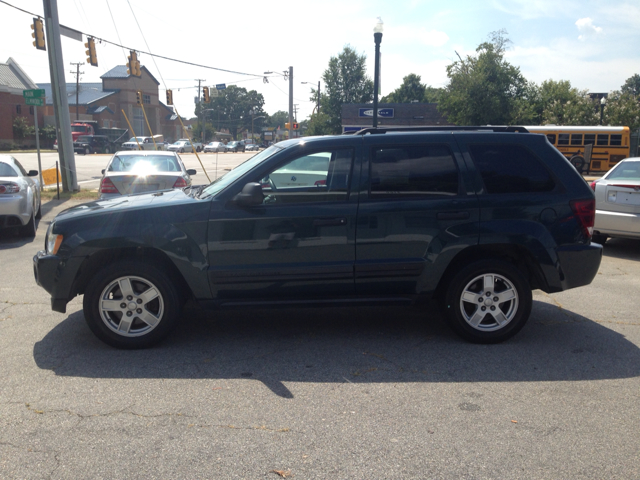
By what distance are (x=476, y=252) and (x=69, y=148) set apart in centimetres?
1551

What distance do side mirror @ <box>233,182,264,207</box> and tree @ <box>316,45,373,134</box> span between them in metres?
78.7

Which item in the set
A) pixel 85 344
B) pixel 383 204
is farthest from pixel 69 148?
pixel 383 204

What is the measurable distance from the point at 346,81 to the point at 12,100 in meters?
43.7

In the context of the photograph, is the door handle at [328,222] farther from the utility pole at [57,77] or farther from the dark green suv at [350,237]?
the utility pole at [57,77]

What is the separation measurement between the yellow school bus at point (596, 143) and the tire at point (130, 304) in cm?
2944

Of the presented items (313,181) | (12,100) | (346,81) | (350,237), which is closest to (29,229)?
(313,181)

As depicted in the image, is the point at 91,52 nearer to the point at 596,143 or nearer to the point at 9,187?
the point at 9,187

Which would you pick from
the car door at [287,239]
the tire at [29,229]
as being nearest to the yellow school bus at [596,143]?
the tire at [29,229]

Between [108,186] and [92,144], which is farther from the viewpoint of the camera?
[92,144]

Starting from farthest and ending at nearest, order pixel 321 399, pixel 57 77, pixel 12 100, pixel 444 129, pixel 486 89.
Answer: pixel 12 100 < pixel 486 89 < pixel 57 77 < pixel 444 129 < pixel 321 399

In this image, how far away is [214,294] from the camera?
4848 millimetres

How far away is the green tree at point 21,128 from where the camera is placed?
59.8 meters

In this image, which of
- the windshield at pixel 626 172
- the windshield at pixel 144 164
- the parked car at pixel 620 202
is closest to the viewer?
the parked car at pixel 620 202

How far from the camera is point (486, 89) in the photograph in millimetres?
40906
